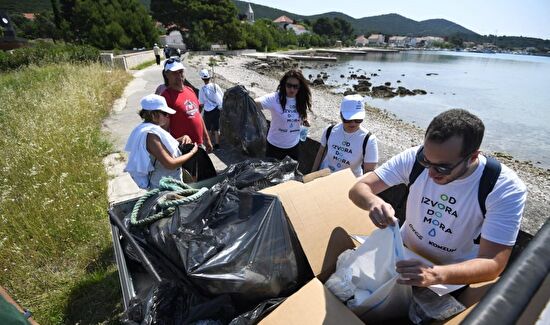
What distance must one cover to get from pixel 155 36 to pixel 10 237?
41.9m

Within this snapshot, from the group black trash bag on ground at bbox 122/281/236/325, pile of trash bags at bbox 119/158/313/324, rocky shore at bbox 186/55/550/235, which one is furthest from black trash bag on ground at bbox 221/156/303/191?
rocky shore at bbox 186/55/550/235

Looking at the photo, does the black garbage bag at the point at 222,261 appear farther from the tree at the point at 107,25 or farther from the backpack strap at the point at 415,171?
the tree at the point at 107,25

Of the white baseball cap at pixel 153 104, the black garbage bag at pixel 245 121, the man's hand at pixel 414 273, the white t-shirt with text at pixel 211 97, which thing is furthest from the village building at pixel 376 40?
the man's hand at pixel 414 273

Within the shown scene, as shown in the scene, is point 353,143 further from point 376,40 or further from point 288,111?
point 376,40

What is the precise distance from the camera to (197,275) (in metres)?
1.30

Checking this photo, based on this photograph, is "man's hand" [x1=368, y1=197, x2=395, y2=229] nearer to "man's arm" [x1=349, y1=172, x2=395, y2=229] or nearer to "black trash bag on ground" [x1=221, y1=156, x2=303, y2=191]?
"man's arm" [x1=349, y1=172, x2=395, y2=229]

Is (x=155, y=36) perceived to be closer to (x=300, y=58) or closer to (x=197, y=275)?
(x=300, y=58)

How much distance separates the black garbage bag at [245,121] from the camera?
457 cm

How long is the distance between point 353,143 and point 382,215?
1.50 meters

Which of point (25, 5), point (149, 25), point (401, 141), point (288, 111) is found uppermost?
point (25, 5)

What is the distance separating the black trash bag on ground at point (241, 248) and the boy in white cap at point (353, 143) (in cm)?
149

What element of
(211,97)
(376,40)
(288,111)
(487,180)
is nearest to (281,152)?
(288,111)

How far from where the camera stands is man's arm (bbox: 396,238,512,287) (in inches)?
44.0

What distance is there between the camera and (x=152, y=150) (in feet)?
8.01
